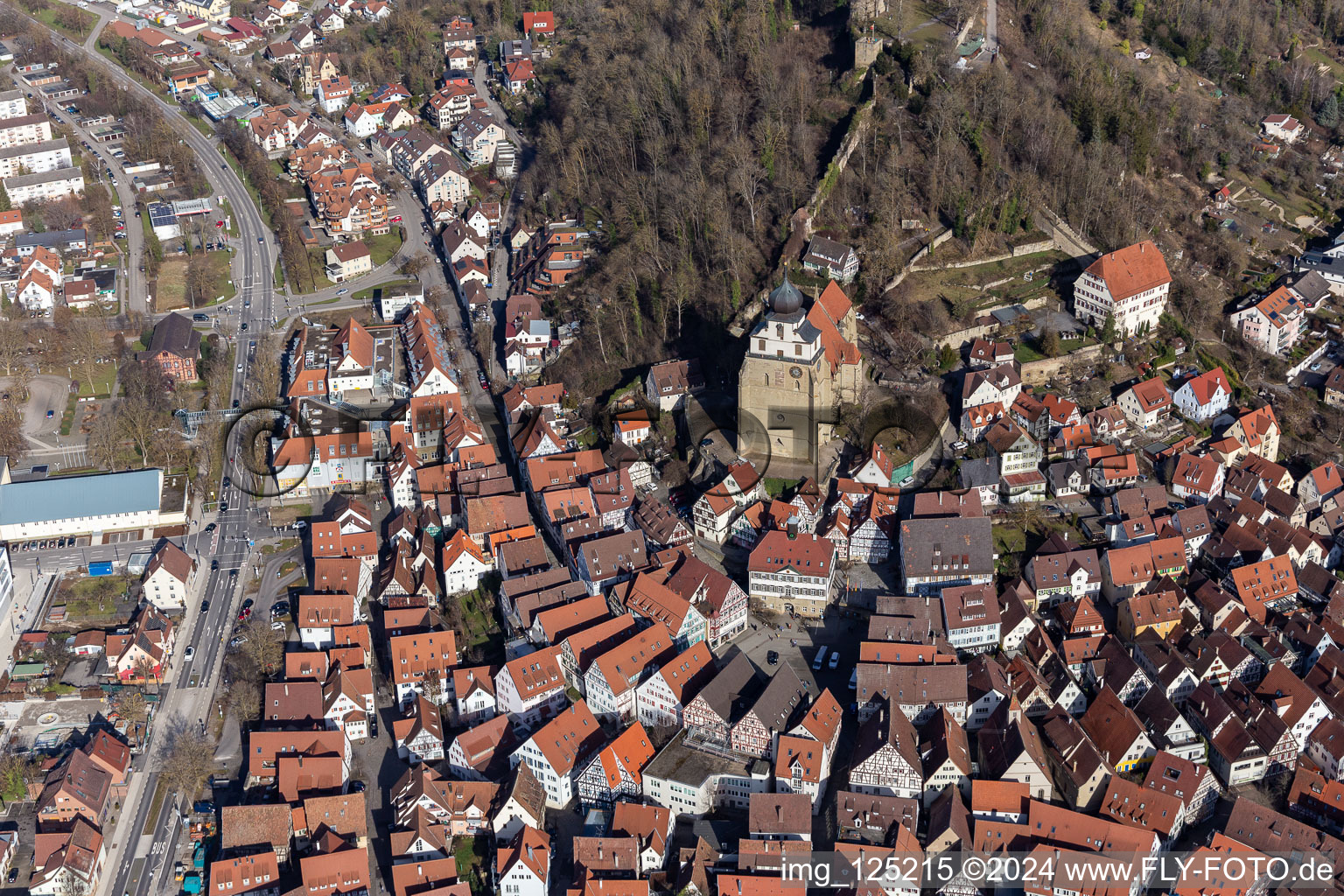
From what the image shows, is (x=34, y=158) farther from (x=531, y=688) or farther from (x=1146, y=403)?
(x=1146, y=403)

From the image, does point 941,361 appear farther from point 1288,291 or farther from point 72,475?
point 72,475

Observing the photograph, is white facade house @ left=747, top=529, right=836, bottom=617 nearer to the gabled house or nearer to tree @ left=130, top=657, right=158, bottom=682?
the gabled house

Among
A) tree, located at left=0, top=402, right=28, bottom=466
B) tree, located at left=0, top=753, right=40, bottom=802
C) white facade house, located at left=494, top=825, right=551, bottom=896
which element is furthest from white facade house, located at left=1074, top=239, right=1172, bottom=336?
tree, located at left=0, top=402, right=28, bottom=466

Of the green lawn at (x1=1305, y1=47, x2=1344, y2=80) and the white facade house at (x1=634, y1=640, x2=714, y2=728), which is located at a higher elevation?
the white facade house at (x1=634, y1=640, x2=714, y2=728)

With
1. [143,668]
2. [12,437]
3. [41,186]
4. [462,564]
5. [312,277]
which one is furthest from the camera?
[41,186]

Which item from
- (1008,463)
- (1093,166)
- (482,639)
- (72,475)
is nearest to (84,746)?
(482,639)

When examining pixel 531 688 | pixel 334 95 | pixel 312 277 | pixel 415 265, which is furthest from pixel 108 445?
pixel 334 95

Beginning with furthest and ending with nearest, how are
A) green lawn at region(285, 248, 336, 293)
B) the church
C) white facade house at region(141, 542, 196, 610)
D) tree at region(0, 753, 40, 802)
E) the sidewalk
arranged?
green lawn at region(285, 248, 336, 293), the church, white facade house at region(141, 542, 196, 610), the sidewalk, tree at region(0, 753, 40, 802)
